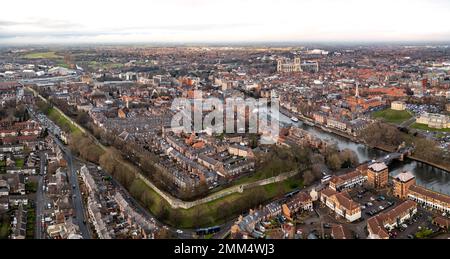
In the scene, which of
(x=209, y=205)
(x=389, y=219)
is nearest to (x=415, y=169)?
(x=389, y=219)

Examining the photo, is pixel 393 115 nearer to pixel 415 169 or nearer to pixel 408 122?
pixel 408 122

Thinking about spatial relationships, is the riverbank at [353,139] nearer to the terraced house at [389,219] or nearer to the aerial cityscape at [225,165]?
the aerial cityscape at [225,165]

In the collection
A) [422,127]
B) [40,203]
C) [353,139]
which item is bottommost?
[40,203]

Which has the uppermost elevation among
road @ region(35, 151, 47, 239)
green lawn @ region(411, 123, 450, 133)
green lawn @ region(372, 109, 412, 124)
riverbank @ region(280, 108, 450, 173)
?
green lawn @ region(372, 109, 412, 124)

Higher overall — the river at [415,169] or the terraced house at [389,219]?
the terraced house at [389,219]

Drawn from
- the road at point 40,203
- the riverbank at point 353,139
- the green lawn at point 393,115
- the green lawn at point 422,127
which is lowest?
the road at point 40,203

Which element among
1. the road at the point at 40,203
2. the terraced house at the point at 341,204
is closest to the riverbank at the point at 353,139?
the terraced house at the point at 341,204

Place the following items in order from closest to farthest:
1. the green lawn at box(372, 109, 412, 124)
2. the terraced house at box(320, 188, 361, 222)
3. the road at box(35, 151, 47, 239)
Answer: the road at box(35, 151, 47, 239)
the terraced house at box(320, 188, 361, 222)
the green lawn at box(372, 109, 412, 124)

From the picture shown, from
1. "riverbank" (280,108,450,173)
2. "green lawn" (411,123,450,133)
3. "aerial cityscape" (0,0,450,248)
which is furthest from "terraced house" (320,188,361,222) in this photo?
"green lawn" (411,123,450,133)

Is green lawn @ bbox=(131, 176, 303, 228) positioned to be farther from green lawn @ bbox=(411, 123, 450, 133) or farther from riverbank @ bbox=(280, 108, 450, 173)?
green lawn @ bbox=(411, 123, 450, 133)
